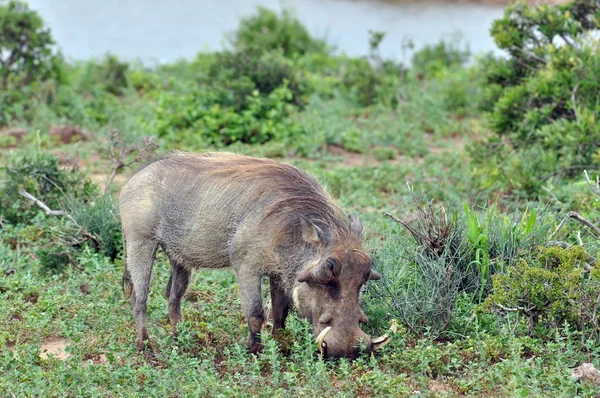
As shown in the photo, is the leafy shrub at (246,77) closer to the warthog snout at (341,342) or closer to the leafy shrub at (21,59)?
the leafy shrub at (21,59)

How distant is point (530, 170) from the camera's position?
318 inches

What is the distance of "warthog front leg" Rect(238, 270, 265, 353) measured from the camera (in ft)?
16.1

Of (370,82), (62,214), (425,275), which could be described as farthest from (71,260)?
(370,82)

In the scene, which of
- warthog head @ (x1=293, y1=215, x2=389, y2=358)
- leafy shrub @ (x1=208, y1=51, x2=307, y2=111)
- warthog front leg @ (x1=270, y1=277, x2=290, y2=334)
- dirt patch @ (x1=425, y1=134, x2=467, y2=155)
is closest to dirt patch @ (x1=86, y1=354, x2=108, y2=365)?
warthog front leg @ (x1=270, y1=277, x2=290, y2=334)

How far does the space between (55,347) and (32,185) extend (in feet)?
7.48

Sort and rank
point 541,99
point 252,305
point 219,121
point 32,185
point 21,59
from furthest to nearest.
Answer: point 21,59, point 219,121, point 541,99, point 32,185, point 252,305

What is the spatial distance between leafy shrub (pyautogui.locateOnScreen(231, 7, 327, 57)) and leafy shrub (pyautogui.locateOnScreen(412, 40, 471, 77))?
1723 millimetres

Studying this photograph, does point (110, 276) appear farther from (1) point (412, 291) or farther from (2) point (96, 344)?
(1) point (412, 291)

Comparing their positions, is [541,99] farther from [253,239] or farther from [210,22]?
[210,22]

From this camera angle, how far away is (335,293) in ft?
15.0

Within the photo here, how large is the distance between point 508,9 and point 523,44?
14.3 inches

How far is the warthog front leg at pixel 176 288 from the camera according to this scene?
5500 mm

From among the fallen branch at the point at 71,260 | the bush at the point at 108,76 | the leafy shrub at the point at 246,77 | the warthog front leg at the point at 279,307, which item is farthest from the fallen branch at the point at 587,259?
the bush at the point at 108,76

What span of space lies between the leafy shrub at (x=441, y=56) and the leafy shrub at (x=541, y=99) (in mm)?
5781
